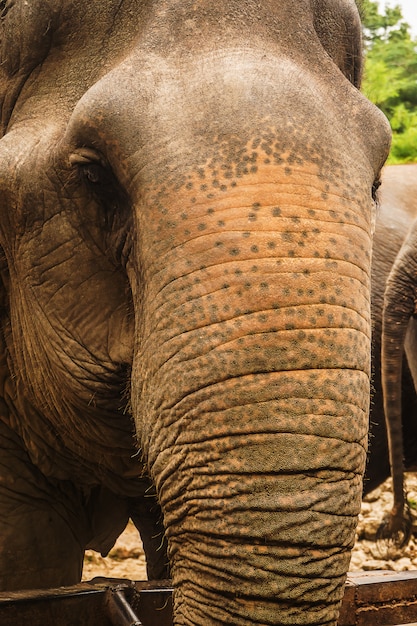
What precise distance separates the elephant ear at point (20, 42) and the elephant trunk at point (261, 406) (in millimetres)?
791

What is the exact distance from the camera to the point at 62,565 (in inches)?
134

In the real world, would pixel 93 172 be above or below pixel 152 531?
above

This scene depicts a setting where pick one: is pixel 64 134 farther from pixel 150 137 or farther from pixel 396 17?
pixel 396 17

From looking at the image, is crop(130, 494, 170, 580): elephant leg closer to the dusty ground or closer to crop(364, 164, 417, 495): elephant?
crop(364, 164, 417, 495): elephant

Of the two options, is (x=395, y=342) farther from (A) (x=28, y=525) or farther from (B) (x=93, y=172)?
(B) (x=93, y=172)

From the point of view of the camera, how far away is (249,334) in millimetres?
1911

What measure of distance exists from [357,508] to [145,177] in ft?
2.66

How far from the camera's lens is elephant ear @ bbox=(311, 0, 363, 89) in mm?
2516

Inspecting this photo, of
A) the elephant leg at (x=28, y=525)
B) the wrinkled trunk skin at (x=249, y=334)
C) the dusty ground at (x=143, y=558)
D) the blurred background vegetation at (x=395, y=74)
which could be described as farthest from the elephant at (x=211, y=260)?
the blurred background vegetation at (x=395, y=74)

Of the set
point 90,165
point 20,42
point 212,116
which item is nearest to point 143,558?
point 20,42

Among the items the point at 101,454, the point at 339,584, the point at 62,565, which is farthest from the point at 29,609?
the point at 339,584

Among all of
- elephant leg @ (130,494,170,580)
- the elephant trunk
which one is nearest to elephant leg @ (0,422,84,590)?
elephant leg @ (130,494,170,580)

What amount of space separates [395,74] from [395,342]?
789cm

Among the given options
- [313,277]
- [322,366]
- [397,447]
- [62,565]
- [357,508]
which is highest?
[313,277]
